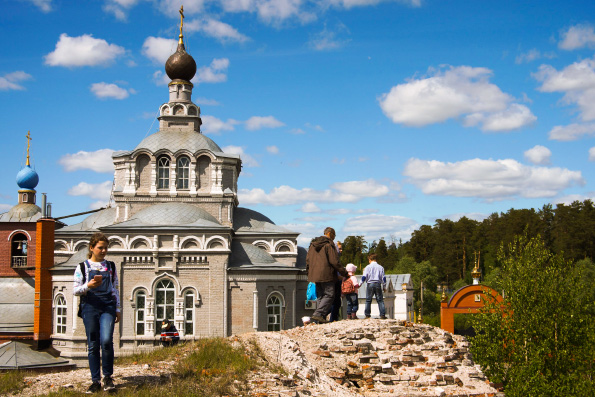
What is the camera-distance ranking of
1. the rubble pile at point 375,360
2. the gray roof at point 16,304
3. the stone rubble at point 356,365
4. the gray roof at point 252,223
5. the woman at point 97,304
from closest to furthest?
1. the woman at point 97,304
2. the stone rubble at point 356,365
3. the rubble pile at point 375,360
4. the gray roof at point 252,223
5. the gray roof at point 16,304

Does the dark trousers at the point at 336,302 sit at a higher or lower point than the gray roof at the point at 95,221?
lower

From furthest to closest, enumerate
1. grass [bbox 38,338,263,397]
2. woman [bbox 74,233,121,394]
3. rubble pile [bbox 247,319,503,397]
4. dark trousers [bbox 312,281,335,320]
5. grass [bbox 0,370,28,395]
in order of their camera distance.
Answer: dark trousers [bbox 312,281,335,320]
rubble pile [bbox 247,319,503,397]
grass [bbox 0,370,28,395]
grass [bbox 38,338,263,397]
woman [bbox 74,233,121,394]

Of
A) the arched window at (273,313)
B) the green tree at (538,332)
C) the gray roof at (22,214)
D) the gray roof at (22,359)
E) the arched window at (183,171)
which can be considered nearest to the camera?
the green tree at (538,332)

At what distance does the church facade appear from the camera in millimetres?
28422

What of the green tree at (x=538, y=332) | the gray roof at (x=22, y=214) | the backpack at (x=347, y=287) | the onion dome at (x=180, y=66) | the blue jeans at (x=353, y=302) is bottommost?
the green tree at (x=538, y=332)

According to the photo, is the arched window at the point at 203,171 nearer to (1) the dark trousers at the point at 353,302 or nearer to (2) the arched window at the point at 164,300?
(2) the arched window at the point at 164,300

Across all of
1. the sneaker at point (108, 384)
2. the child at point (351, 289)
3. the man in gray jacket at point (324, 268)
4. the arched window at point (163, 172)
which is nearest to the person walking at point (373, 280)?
the child at point (351, 289)

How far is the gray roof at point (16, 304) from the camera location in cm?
3500

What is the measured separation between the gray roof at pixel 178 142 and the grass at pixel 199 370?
859 inches

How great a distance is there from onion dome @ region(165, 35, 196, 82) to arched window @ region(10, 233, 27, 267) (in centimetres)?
1454

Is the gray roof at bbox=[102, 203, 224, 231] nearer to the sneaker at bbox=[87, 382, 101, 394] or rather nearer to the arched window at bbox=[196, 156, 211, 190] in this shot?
the arched window at bbox=[196, 156, 211, 190]

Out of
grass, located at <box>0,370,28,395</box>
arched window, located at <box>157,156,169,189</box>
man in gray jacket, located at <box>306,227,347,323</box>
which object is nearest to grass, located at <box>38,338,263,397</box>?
grass, located at <box>0,370,28,395</box>

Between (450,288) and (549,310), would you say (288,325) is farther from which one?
(450,288)

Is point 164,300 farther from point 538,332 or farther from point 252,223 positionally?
point 538,332
